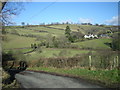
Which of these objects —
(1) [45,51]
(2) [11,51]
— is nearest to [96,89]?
(2) [11,51]

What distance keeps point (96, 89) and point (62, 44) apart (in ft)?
104

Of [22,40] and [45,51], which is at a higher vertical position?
[22,40]

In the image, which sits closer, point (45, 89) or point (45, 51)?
point (45, 89)

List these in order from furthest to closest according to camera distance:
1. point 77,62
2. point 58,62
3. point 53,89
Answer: point 58,62 < point 77,62 < point 53,89

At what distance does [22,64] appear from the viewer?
2516cm

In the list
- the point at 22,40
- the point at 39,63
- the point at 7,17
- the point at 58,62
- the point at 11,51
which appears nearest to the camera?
the point at 7,17

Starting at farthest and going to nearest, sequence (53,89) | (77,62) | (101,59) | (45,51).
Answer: (45,51) < (77,62) < (101,59) < (53,89)

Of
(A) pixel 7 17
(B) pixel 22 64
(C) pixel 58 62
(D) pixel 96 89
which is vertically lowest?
(B) pixel 22 64

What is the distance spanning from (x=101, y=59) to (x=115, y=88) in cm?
792

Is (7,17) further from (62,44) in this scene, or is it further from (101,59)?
(62,44)

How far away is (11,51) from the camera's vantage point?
3177 centimetres

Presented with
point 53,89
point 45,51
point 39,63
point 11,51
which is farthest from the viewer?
point 45,51

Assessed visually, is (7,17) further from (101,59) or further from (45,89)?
(101,59)

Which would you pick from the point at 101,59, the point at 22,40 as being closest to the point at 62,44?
the point at 22,40
